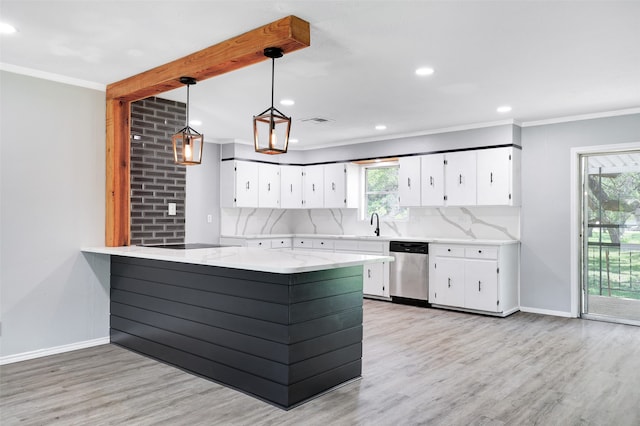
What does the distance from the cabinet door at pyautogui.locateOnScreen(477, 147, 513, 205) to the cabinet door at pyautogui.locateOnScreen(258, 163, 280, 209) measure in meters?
3.30

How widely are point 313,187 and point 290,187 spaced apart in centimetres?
40

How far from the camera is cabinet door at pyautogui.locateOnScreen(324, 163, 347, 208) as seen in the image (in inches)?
287

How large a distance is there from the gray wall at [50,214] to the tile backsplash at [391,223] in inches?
122

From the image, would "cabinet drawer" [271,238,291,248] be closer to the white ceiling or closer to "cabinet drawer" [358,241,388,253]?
"cabinet drawer" [358,241,388,253]

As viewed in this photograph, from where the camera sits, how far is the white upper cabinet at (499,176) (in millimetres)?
5578

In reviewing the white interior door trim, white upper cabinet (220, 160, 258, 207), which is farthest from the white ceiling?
white upper cabinet (220, 160, 258, 207)

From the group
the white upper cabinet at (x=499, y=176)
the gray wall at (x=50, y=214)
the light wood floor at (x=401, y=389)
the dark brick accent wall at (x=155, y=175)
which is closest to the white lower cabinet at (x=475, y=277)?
the white upper cabinet at (x=499, y=176)

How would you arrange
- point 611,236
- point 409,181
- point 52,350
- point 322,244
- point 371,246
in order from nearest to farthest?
point 52,350, point 611,236, point 409,181, point 371,246, point 322,244

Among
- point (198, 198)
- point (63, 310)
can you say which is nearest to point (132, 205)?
point (63, 310)

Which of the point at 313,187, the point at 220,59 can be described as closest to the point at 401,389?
the point at 220,59

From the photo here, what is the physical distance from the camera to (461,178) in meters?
5.92

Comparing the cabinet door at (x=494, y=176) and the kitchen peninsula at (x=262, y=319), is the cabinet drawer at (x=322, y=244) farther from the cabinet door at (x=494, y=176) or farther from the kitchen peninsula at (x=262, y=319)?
the kitchen peninsula at (x=262, y=319)

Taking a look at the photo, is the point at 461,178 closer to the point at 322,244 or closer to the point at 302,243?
the point at 322,244

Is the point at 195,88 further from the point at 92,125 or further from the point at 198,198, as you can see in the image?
the point at 198,198
